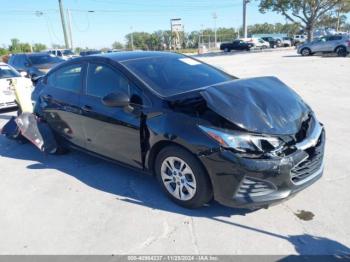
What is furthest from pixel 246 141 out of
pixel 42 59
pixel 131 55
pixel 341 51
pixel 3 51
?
pixel 3 51

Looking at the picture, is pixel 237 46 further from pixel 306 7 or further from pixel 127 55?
pixel 127 55

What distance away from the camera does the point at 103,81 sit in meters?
4.21

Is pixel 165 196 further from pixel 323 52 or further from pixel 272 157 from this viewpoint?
pixel 323 52

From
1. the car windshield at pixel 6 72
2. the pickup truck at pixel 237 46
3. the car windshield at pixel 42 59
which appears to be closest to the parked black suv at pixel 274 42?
the pickup truck at pixel 237 46

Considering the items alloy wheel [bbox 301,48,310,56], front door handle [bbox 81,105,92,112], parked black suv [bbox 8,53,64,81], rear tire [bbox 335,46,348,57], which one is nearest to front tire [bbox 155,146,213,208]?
front door handle [bbox 81,105,92,112]

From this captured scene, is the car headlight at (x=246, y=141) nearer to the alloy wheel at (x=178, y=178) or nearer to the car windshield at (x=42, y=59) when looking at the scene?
the alloy wheel at (x=178, y=178)

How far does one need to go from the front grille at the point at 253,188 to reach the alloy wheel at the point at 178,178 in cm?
49

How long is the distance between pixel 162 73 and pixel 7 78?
23.2 ft

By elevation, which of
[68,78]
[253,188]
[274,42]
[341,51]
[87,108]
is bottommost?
[341,51]

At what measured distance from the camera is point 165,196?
12.6ft

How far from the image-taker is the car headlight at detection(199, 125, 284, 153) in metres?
2.99

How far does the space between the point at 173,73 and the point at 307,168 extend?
195cm

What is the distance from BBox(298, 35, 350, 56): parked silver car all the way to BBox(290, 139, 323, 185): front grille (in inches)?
901

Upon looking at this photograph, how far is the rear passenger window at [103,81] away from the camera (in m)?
3.96
